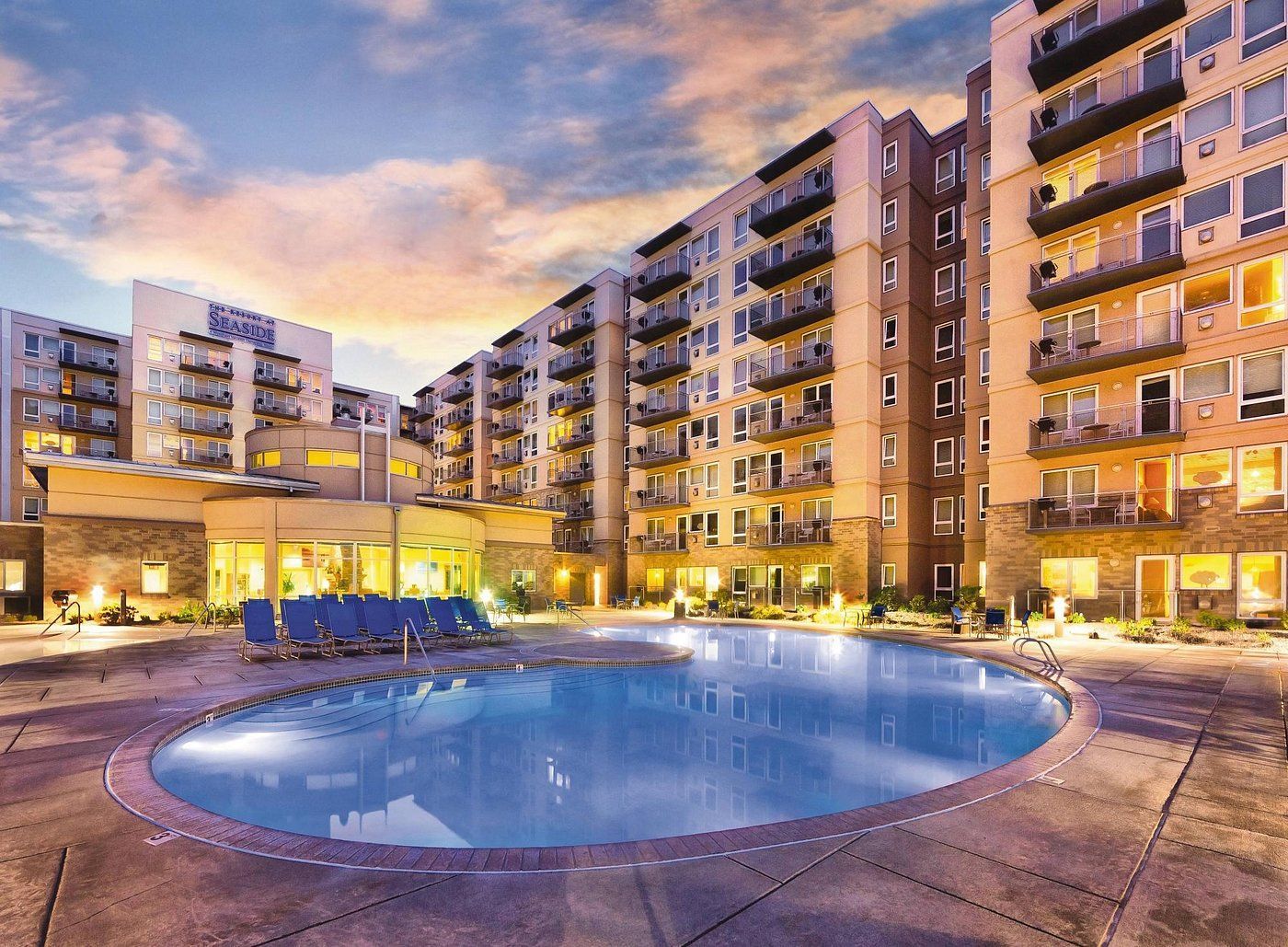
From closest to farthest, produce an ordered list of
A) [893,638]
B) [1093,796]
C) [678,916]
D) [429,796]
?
[678,916]
[1093,796]
[429,796]
[893,638]

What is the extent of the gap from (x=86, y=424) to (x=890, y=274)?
51618mm

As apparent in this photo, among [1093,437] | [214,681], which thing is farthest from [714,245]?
[214,681]

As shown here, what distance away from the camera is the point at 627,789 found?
668 centimetres

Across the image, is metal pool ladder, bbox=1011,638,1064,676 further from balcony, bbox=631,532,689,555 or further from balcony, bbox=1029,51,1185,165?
balcony, bbox=631,532,689,555

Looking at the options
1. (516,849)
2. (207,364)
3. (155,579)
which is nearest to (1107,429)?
(516,849)

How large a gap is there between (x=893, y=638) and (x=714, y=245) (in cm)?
2322

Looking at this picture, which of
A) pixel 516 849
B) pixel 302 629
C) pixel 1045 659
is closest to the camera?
pixel 516 849

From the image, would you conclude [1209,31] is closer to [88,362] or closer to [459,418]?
[459,418]

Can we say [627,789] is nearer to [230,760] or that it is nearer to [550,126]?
[230,760]

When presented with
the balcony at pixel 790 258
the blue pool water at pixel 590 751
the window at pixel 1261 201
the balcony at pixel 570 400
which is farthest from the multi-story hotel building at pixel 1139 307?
the balcony at pixel 570 400

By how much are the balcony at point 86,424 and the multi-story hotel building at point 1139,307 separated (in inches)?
2123

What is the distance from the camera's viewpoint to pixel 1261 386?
655 inches

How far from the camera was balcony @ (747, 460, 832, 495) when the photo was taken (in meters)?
27.3

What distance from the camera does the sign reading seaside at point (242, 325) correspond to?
41.9 meters
